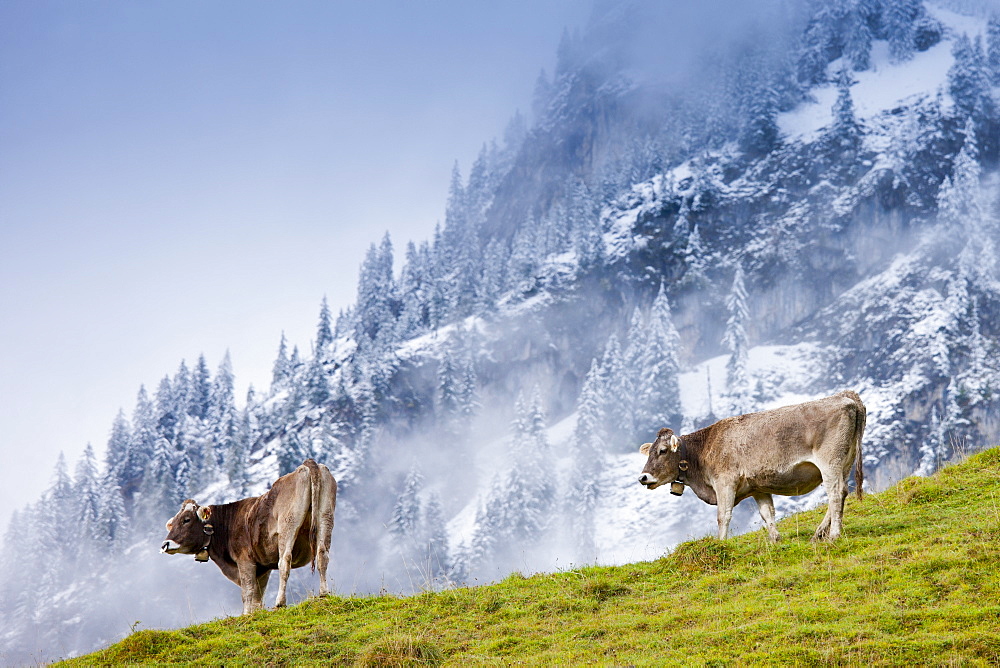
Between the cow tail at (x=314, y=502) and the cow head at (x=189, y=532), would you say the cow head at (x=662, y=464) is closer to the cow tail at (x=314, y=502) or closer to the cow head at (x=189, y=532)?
the cow tail at (x=314, y=502)

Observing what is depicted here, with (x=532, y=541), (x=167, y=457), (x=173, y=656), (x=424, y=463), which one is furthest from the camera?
(x=167, y=457)

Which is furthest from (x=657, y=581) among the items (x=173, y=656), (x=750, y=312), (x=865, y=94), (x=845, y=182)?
(x=865, y=94)

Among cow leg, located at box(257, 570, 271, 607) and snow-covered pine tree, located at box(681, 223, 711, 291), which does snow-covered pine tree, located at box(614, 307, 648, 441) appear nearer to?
snow-covered pine tree, located at box(681, 223, 711, 291)

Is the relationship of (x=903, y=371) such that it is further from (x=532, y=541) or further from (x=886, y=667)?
(x=886, y=667)

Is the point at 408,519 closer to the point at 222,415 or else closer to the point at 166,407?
the point at 222,415

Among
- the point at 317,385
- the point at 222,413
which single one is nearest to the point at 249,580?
the point at 317,385

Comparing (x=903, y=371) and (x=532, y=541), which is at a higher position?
(x=903, y=371)

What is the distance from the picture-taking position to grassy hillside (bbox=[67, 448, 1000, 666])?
29.7ft

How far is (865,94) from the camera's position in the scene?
168 metres

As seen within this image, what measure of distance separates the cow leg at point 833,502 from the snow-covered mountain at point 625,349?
69.8 m

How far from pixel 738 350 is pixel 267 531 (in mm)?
108877

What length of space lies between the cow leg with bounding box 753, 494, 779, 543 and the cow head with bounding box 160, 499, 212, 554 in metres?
11.0

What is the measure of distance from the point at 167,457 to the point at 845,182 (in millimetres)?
A: 128621

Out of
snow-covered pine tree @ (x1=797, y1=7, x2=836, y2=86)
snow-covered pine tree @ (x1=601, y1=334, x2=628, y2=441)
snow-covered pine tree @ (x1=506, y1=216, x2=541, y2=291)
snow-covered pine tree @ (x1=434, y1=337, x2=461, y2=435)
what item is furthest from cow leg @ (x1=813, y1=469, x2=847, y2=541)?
snow-covered pine tree @ (x1=797, y1=7, x2=836, y2=86)
